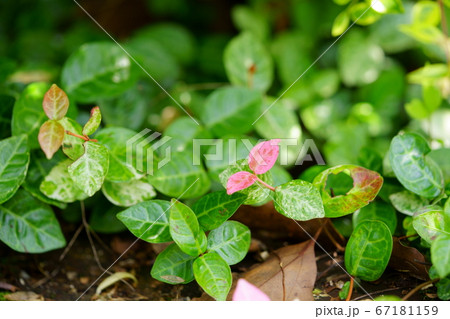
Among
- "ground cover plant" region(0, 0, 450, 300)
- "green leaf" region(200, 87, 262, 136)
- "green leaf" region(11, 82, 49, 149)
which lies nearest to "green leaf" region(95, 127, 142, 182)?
"ground cover plant" region(0, 0, 450, 300)

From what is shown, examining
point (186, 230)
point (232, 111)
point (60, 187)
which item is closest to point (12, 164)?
point (60, 187)

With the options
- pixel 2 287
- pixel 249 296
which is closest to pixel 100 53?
pixel 2 287

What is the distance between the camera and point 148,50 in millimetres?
1292

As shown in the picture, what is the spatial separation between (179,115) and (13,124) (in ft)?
1.74

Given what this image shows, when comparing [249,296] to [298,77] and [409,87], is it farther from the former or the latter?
[409,87]

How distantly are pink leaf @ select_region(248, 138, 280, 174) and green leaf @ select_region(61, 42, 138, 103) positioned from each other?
0.37 meters

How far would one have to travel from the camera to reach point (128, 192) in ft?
2.58

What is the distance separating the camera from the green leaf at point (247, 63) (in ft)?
3.43

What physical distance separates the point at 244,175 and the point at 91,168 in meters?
0.23

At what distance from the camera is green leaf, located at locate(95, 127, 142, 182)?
748 mm

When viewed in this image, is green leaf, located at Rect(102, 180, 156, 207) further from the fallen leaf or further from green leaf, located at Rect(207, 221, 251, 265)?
the fallen leaf

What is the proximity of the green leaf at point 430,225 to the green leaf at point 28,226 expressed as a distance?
58 cm

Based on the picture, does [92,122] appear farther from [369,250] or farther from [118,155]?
[369,250]

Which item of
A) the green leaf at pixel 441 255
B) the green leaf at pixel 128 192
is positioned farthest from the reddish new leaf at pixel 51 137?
the green leaf at pixel 441 255
